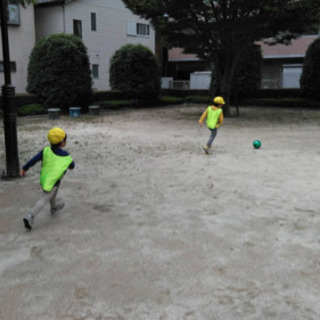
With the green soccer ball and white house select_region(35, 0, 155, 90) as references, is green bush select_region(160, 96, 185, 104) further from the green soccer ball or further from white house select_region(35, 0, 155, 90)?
the green soccer ball

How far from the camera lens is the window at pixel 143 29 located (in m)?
33.0

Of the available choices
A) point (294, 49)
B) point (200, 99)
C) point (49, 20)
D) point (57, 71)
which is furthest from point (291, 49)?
point (57, 71)

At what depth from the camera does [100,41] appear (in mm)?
29969

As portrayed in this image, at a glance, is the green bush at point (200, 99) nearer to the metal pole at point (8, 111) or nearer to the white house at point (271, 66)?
the white house at point (271, 66)

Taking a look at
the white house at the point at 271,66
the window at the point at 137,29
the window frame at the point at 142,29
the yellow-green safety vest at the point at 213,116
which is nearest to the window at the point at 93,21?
the window at the point at 137,29

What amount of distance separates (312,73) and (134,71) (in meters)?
10.3

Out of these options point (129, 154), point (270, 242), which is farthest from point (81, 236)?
point (129, 154)

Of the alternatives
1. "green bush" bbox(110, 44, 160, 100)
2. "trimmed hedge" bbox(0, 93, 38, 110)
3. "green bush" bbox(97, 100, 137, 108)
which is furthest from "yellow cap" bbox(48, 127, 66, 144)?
"green bush" bbox(110, 44, 160, 100)

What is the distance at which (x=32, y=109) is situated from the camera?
1962cm

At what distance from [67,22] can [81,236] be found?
999 inches

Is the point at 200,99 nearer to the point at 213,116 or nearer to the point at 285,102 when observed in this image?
the point at 285,102

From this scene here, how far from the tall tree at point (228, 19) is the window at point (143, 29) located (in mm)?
14806

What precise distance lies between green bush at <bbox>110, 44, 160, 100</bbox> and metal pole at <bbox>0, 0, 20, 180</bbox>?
57.2ft

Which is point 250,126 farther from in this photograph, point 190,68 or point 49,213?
point 190,68
